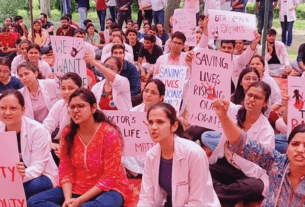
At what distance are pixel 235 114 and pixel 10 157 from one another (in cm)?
204

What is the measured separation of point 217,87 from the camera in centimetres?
383

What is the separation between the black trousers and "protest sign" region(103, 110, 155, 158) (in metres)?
0.69

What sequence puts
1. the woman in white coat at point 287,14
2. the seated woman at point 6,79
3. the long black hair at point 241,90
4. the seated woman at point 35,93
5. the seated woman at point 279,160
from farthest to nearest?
the woman in white coat at point 287,14
the seated woman at point 6,79
the seated woman at point 35,93
the long black hair at point 241,90
the seated woman at point 279,160

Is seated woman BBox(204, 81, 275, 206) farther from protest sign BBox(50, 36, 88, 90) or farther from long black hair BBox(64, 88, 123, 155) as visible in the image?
protest sign BBox(50, 36, 88, 90)

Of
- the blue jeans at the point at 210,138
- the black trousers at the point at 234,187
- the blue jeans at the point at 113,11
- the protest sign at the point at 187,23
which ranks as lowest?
the black trousers at the point at 234,187

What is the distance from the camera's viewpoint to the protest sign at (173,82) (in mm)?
5219

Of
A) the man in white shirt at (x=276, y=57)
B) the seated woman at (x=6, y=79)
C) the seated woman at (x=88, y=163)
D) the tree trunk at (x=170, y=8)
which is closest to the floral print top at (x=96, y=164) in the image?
the seated woman at (x=88, y=163)

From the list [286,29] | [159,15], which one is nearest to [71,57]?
[159,15]

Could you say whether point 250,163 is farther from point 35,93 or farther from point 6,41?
point 6,41

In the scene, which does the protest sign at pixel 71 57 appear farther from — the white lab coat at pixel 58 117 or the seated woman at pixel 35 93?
the white lab coat at pixel 58 117

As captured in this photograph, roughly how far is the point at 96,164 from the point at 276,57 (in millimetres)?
6301

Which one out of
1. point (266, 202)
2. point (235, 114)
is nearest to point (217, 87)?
point (235, 114)

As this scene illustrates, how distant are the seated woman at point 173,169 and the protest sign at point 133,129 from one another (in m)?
0.97

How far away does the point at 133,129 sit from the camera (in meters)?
4.05
